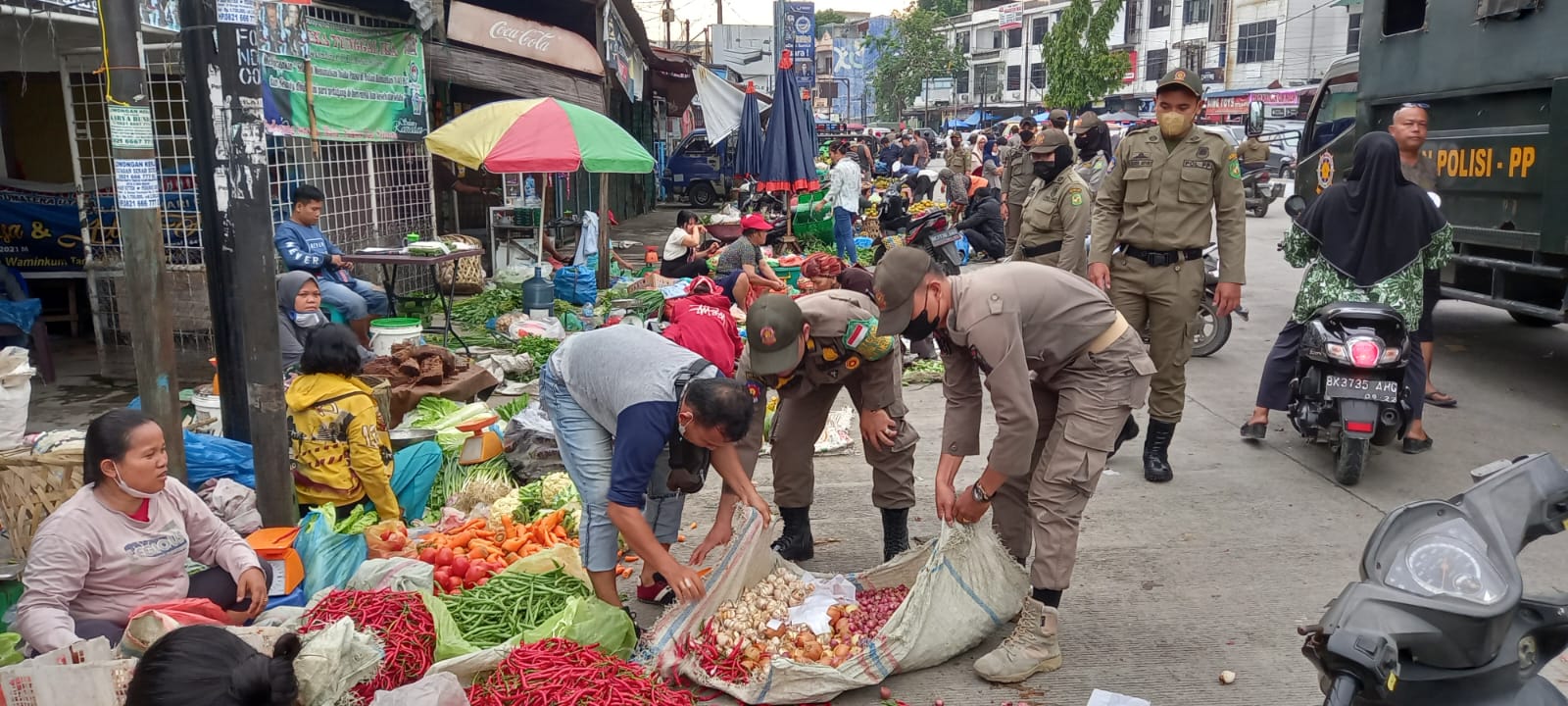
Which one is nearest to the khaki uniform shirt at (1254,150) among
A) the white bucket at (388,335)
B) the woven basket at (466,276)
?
the woven basket at (466,276)

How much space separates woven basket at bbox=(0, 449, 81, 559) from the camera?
4.24 m

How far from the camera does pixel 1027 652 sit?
3652 millimetres

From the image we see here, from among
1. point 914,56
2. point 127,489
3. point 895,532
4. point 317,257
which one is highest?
point 914,56

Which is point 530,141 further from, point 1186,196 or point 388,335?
point 1186,196

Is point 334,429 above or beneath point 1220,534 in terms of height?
above

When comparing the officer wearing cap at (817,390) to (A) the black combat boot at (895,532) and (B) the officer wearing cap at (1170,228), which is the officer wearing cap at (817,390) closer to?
(A) the black combat boot at (895,532)

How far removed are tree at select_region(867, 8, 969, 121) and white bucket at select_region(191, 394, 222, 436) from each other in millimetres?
55536

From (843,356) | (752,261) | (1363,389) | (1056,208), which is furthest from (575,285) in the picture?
(1363,389)

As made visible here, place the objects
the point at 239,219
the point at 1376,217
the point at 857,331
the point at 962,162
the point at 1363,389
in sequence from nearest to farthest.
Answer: the point at 239,219 → the point at 857,331 → the point at 1363,389 → the point at 1376,217 → the point at 962,162

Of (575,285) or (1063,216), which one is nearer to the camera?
(1063,216)

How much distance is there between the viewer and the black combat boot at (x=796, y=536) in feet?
15.7

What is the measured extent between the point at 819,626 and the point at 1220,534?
2.20 m

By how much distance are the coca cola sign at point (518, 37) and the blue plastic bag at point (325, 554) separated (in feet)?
26.3

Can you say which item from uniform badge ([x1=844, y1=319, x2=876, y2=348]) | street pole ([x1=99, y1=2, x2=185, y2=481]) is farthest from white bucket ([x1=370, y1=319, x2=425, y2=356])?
uniform badge ([x1=844, y1=319, x2=876, y2=348])
